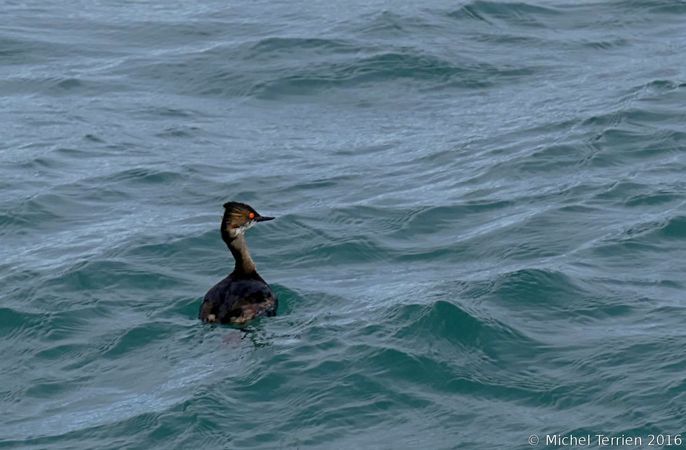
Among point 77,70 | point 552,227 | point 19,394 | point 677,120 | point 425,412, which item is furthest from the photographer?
point 77,70

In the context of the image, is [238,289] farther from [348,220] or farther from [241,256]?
[348,220]

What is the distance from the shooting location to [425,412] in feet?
38.6

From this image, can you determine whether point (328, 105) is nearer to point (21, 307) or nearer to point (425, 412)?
point (21, 307)

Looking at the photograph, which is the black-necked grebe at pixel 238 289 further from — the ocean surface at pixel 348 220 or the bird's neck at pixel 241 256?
the ocean surface at pixel 348 220

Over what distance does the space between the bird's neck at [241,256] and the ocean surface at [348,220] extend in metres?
0.44

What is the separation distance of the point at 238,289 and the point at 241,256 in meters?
0.72

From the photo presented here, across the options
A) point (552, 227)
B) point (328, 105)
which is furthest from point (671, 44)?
point (552, 227)

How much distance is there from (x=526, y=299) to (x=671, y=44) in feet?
29.9

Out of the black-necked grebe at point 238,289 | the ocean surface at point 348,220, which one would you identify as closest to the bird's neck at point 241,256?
the black-necked grebe at point 238,289

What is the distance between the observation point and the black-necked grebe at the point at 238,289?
45.5 ft

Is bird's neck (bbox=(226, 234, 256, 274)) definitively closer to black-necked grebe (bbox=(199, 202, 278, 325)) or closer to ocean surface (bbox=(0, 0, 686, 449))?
black-necked grebe (bbox=(199, 202, 278, 325))

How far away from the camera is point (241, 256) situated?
1472 centimetres

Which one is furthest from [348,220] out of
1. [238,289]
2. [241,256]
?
[238,289]

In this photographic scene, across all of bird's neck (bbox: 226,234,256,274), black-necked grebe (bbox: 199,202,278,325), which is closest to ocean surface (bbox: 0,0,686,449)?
black-necked grebe (bbox: 199,202,278,325)
